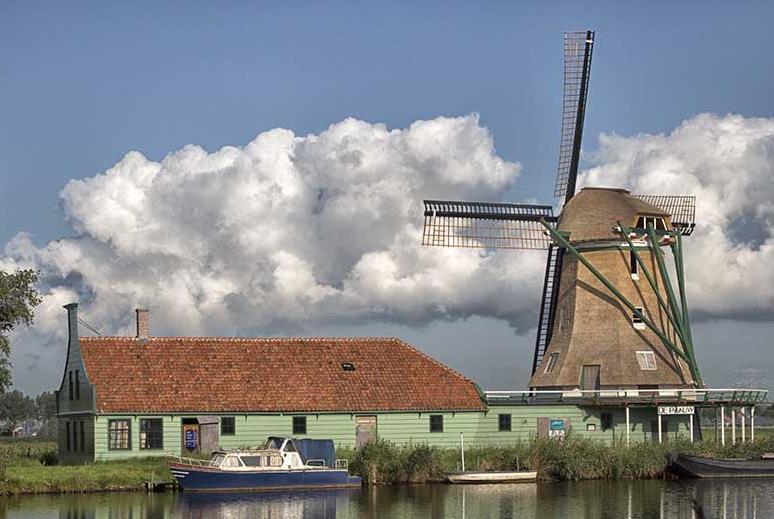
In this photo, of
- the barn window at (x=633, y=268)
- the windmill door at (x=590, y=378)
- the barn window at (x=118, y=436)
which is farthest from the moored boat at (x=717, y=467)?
the barn window at (x=118, y=436)

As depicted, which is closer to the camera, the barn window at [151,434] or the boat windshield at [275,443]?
the boat windshield at [275,443]

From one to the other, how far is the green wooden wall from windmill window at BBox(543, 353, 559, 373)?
3402 mm

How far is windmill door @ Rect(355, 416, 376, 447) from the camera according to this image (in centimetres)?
4862

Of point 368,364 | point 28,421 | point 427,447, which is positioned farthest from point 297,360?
point 28,421

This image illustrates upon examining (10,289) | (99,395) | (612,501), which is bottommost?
(612,501)

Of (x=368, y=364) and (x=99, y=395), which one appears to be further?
(x=368, y=364)

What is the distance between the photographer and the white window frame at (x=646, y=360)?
2088 inches

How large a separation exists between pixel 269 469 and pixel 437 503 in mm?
5825

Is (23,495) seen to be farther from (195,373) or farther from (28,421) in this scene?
(28,421)

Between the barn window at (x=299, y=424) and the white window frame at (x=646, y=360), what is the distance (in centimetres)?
1369

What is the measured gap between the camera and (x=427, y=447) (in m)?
46.6

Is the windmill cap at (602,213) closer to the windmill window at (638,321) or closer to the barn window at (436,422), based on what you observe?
the windmill window at (638,321)

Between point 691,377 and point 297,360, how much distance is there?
50.7ft

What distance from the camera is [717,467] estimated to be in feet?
157
